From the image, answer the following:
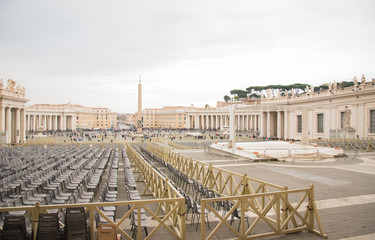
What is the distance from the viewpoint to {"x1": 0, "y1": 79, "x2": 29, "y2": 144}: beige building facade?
43.2 meters

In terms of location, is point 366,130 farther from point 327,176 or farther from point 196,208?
point 196,208

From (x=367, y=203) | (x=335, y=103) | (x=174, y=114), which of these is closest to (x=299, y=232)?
(x=367, y=203)

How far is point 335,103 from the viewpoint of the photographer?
143 feet

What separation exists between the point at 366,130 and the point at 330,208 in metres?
35.2

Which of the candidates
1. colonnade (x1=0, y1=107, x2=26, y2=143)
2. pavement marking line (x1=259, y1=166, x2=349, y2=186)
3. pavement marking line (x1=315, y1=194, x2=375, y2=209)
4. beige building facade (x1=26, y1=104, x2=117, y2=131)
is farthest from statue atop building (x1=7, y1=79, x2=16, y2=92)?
pavement marking line (x1=315, y1=194, x2=375, y2=209)

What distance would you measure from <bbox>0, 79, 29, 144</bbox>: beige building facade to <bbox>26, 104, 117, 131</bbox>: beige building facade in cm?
4080

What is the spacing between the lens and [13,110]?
49906 millimetres

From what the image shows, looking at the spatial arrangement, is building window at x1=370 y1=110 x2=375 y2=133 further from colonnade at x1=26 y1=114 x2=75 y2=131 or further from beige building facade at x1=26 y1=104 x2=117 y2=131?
colonnade at x1=26 y1=114 x2=75 y2=131

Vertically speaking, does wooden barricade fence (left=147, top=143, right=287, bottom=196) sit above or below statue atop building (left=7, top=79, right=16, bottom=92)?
below

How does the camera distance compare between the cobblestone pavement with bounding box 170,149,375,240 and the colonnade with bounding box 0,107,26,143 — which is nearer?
the cobblestone pavement with bounding box 170,149,375,240

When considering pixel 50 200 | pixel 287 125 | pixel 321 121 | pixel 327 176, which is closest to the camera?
pixel 50 200

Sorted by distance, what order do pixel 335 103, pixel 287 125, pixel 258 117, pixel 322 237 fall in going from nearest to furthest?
pixel 322 237, pixel 335 103, pixel 287 125, pixel 258 117

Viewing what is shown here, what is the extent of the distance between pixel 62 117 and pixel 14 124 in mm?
82790

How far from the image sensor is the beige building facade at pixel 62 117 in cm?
11731
